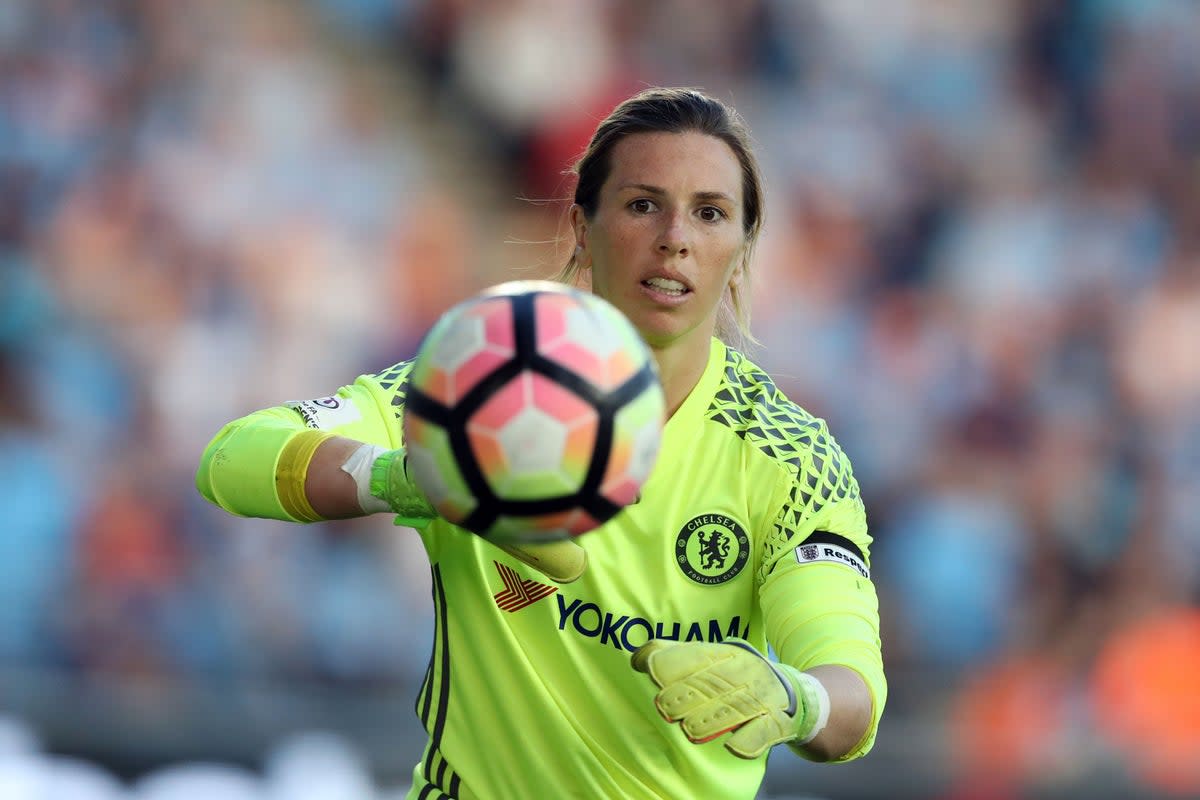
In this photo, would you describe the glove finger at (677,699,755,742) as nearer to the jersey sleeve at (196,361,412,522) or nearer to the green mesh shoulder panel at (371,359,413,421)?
the jersey sleeve at (196,361,412,522)

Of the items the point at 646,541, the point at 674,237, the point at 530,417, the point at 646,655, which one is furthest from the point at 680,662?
the point at 674,237

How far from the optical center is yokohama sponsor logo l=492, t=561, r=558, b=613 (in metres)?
3.50

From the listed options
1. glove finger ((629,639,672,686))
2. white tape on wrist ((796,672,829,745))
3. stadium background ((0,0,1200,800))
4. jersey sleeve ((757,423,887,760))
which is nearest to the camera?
glove finger ((629,639,672,686))

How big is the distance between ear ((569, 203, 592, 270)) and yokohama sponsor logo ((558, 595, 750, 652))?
910mm

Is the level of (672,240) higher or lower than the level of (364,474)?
higher

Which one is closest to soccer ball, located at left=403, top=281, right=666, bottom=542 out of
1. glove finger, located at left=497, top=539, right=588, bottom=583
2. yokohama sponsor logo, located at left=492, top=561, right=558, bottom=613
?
glove finger, located at left=497, top=539, right=588, bottom=583

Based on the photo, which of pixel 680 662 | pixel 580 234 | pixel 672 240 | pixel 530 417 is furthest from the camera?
pixel 580 234

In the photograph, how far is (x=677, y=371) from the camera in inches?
145

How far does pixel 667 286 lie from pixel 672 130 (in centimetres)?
40

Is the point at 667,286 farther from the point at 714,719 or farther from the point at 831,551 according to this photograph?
the point at 714,719

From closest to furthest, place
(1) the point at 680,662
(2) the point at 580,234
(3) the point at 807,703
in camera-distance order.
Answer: (1) the point at 680,662
(3) the point at 807,703
(2) the point at 580,234

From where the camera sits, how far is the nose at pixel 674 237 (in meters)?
3.56

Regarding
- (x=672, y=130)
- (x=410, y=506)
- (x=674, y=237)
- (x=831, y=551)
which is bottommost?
(x=410, y=506)

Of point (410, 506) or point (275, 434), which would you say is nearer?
Answer: point (410, 506)
